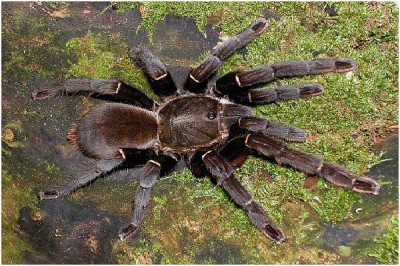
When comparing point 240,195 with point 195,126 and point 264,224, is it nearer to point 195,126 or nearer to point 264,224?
point 264,224

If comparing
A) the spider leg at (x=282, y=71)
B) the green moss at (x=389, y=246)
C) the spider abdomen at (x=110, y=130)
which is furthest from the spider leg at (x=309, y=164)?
the spider abdomen at (x=110, y=130)

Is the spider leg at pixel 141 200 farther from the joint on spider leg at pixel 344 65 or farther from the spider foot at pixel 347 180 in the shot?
the joint on spider leg at pixel 344 65

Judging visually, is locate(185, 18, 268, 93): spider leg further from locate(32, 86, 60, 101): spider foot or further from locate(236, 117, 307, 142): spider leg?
locate(32, 86, 60, 101): spider foot

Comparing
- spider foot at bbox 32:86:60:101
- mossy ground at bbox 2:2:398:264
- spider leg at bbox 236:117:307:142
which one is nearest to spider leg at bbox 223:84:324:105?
mossy ground at bbox 2:2:398:264

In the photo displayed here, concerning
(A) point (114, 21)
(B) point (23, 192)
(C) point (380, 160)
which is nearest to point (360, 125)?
(C) point (380, 160)

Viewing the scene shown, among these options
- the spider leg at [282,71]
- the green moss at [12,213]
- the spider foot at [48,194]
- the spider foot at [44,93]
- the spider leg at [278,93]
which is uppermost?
the spider leg at [282,71]

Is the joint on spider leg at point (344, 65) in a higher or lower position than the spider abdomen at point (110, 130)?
higher

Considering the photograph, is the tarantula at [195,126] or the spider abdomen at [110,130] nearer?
the tarantula at [195,126]
